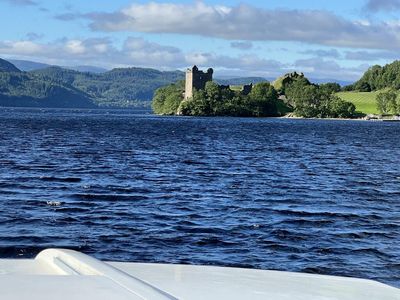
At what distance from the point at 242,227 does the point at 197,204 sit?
4.95m

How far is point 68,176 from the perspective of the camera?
3403 cm

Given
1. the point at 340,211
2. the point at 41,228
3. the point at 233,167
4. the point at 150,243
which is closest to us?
the point at 150,243

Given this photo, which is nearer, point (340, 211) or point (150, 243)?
point (150, 243)

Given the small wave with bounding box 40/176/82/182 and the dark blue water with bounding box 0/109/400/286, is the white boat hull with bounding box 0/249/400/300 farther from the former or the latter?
the small wave with bounding box 40/176/82/182

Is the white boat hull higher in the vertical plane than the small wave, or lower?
higher

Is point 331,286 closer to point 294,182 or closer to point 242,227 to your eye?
point 242,227

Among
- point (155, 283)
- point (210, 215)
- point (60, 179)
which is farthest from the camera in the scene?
point (60, 179)

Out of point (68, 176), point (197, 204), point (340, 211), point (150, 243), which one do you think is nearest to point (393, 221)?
point (340, 211)

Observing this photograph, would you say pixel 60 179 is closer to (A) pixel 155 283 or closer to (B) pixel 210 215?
(B) pixel 210 215

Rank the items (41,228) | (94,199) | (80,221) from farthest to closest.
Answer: (94,199) < (80,221) < (41,228)

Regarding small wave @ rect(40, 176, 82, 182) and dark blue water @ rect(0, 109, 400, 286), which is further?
small wave @ rect(40, 176, 82, 182)

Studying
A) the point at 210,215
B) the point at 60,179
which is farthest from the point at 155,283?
the point at 60,179

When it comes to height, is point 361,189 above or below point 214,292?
below

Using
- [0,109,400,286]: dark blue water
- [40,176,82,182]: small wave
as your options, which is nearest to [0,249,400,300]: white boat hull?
[0,109,400,286]: dark blue water
